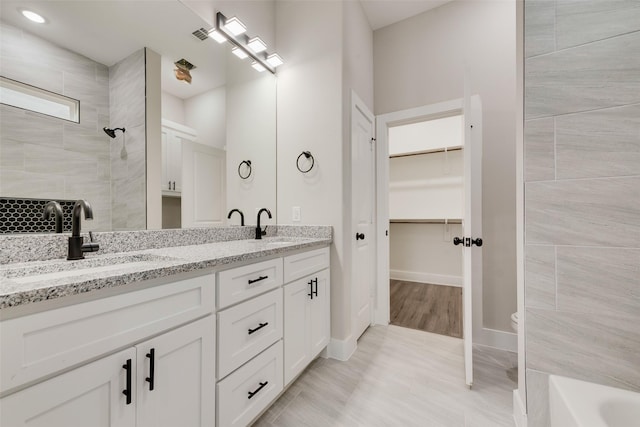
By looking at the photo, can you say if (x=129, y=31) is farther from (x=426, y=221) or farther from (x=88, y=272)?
(x=426, y=221)

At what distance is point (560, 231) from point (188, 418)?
1677mm

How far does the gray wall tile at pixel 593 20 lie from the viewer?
990mm

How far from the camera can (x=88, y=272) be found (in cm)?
94

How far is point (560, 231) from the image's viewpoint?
1094mm

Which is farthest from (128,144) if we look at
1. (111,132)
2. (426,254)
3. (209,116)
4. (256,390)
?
(426,254)

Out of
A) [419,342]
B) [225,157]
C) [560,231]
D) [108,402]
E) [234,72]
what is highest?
[234,72]

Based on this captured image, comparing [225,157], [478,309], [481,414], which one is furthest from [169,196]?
[478,309]

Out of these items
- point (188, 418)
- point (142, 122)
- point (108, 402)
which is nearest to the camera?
point (108, 402)

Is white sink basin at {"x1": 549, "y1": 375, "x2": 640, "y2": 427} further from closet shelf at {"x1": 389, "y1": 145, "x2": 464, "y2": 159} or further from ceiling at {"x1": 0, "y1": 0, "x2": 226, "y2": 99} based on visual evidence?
closet shelf at {"x1": 389, "y1": 145, "x2": 464, "y2": 159}

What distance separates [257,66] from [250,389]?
7.41 ft

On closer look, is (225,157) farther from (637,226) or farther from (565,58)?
(637,226)

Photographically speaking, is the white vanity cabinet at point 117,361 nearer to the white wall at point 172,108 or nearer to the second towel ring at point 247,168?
the white wall at point 172,108

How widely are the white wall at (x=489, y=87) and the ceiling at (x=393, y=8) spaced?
2.7 inches

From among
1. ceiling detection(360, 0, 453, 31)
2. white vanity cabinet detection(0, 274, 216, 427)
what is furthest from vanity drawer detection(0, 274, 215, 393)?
ceiling detection(360, 0, 453, 31)
